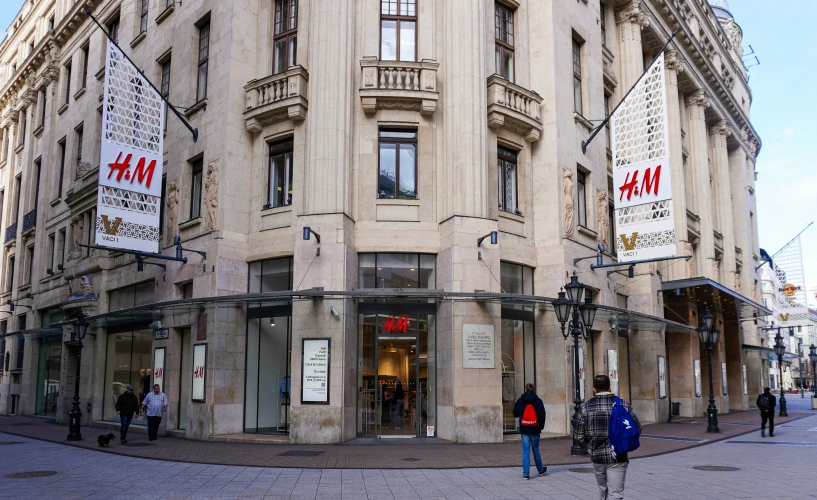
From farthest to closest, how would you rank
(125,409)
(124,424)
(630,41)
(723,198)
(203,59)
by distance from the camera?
1. (723,198)
2. (630,41)
3. (203,59)
4. (125,409)
5. (124,424)

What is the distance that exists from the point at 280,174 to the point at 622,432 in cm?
1705

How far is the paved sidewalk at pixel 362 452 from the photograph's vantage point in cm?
1584

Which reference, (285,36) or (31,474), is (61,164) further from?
(31,474)

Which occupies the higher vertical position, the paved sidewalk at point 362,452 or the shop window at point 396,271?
the shop window at point 396,271

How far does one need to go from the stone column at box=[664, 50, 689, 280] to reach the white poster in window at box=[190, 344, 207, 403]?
2255cm

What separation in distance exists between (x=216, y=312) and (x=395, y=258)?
578 centimetres

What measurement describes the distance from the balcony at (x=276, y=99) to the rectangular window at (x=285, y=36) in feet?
3.33

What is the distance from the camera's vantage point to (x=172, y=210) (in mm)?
25656

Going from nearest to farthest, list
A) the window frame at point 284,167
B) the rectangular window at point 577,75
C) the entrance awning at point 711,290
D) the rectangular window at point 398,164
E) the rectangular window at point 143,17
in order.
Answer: the rectangular window at point 398,164 < the window frame at point 284,167 < the rectangular window at point 577,75 < the rectangular window at point 143,17 < the entrance awning at point 711,290

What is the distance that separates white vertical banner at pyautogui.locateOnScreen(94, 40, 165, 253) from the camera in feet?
71.3

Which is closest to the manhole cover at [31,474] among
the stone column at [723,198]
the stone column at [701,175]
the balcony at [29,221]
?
the balcony at [29,221]

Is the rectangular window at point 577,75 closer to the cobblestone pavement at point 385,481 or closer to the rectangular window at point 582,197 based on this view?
the rectangular window at point 582,197

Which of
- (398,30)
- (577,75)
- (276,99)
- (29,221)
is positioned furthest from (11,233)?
(577,75)

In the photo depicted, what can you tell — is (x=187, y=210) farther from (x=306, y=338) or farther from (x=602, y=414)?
(x=602, y=414)
